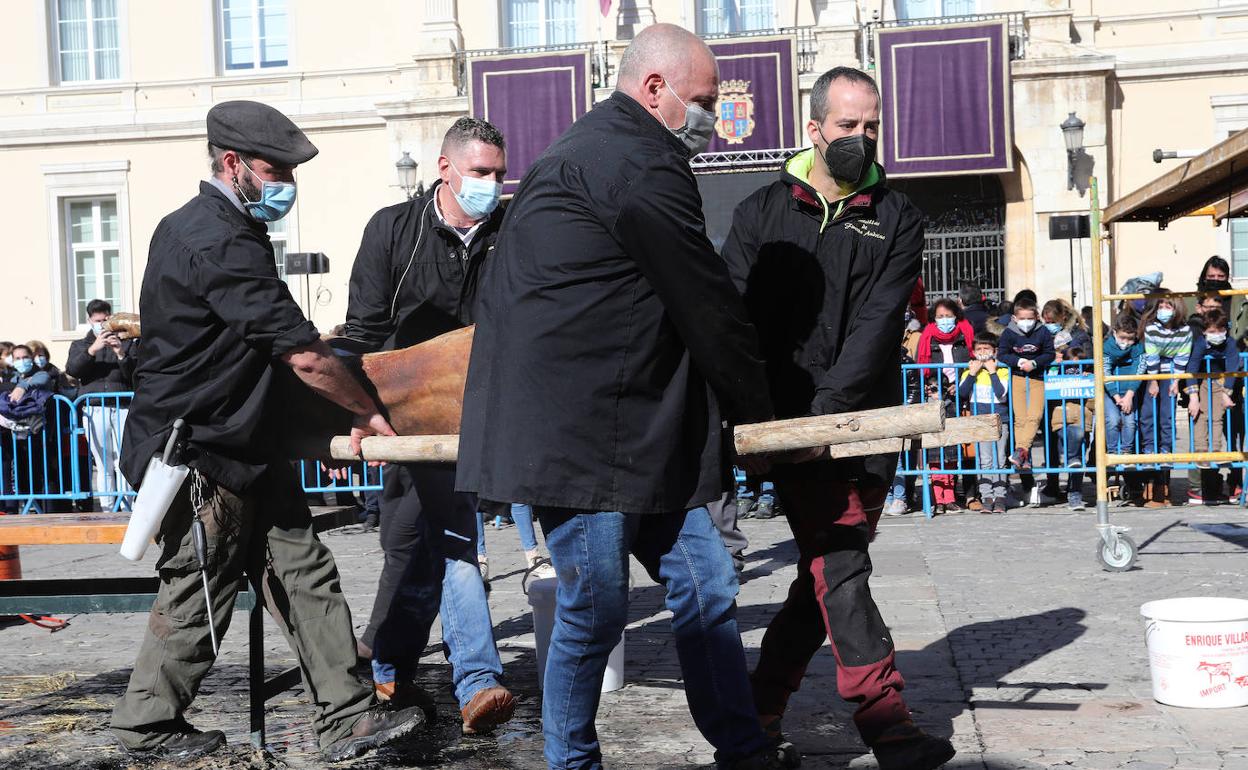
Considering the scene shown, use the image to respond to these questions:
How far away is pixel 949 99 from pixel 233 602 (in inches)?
765

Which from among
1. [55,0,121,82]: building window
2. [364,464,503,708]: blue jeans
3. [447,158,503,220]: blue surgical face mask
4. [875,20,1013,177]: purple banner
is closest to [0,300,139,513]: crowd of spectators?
[364,464,503,708]: blue jeans

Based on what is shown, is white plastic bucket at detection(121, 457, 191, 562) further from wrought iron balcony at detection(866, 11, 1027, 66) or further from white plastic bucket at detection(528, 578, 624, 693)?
wrought iron balcony at detection(866, 11, 1027, 66)

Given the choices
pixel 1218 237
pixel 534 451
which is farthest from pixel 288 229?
pixel 534 451

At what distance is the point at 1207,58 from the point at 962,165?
4316 mm

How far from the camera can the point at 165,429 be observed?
14.9ft

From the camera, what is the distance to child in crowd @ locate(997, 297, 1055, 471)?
1162 centimetres

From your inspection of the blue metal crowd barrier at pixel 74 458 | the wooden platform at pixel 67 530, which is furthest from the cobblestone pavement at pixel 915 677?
the blue metal crowd barrier at pixel 74 458

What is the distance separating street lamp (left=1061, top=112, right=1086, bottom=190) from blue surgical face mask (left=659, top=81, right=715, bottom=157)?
1962 cm

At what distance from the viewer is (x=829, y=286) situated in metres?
4.43

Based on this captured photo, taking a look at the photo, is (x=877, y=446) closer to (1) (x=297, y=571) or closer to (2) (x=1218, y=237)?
(1) (x=297, y=571)

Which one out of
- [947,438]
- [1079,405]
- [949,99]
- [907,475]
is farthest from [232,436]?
[949,99]

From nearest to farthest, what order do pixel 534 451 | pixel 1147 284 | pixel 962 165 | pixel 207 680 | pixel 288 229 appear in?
pixel 534 451, pixel 207 680, pixel 1147 284, pixel 962 165, pixel 288 229

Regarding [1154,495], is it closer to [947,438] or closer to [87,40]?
[947,438]

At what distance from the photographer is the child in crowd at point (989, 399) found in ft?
38.1
